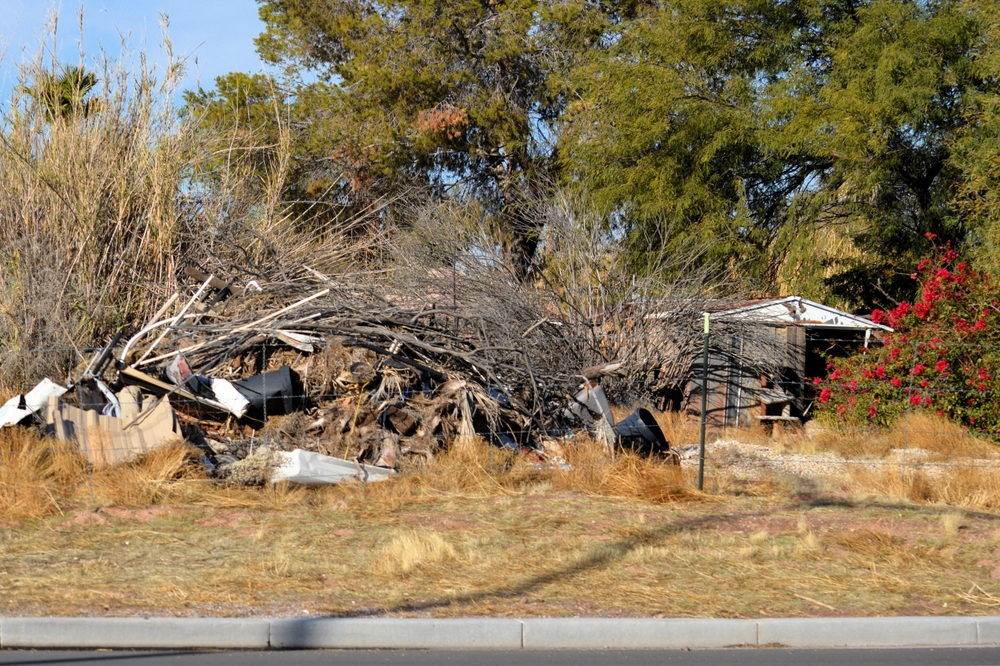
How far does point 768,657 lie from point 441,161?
19911 mm

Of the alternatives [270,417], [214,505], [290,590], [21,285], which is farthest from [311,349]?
[290,590]

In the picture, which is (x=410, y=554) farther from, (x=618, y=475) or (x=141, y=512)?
(x=618, y=475)

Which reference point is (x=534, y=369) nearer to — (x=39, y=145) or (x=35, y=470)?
(x=35, y=470)

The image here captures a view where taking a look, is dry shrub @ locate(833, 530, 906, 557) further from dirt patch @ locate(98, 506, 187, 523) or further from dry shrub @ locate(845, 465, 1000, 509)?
dirt patch @ locate(98, 506, 187, 523)

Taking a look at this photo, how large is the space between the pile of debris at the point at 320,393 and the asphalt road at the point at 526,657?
13.1ft

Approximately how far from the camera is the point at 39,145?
12305mm

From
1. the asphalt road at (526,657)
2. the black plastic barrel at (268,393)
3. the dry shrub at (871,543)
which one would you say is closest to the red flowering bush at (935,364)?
the dry shrub at (871,543)

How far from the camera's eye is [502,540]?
25.9ft

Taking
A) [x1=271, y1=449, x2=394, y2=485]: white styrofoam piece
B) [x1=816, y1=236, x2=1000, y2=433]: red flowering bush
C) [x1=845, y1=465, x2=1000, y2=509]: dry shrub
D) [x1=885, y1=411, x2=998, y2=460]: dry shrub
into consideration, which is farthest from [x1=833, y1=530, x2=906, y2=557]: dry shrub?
[x1=816, y1=236, x2=1000, y2=433]: red flowering bush

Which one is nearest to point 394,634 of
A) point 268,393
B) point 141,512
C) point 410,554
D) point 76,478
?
point 410,554

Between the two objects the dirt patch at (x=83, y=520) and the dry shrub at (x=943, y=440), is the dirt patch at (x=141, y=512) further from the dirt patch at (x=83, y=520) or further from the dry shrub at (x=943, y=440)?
the dry shrub at (x=943, y=440)

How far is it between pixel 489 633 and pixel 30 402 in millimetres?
6394

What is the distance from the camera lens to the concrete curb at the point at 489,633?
556 cm

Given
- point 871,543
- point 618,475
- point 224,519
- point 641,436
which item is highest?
point 641,436
